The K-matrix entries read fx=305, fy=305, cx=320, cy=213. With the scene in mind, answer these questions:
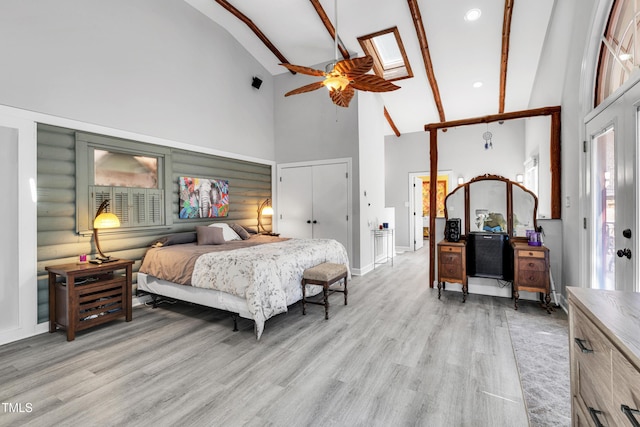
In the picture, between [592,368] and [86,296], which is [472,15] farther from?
[86,296]

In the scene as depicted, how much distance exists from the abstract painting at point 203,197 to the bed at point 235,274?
61 centimetres

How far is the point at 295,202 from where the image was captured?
610 cm

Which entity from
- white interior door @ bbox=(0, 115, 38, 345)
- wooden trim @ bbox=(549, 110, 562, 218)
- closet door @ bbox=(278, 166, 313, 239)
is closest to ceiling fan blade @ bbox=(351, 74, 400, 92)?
wooden trim @ bbox=(549, 110, 562, 218)

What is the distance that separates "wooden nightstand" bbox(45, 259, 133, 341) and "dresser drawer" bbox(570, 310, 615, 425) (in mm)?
3722

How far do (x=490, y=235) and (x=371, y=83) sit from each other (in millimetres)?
2441

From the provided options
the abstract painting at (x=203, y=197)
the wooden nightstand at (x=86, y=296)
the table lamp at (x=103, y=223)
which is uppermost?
the abstract painting at (x=203, y=197)

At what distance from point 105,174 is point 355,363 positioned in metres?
3.47

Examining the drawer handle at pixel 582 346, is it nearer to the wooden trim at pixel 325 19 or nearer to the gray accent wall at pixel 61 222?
the gray accent wall at pixel 61 222

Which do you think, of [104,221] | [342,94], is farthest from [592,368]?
[104,221]

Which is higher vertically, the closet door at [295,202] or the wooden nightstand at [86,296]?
the closet door at [295,202]

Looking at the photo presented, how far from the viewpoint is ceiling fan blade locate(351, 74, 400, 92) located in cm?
320

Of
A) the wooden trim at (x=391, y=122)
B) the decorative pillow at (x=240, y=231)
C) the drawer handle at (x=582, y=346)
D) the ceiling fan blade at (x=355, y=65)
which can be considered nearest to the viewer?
the drawer handle at (x=582, y=346)

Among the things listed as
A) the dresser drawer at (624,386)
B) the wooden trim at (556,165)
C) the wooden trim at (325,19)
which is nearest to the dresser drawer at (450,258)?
the wooden trim at (556,165)

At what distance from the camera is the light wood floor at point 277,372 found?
1813 millimetres
